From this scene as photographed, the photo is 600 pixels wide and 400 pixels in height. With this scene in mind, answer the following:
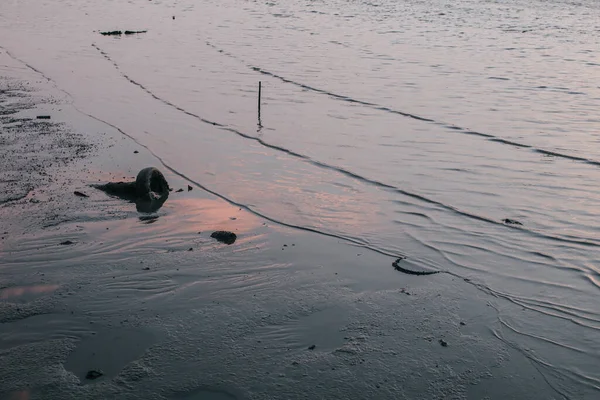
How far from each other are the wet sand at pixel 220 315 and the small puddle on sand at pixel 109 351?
0.05ft

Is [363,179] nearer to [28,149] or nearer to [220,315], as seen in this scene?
[220,315]

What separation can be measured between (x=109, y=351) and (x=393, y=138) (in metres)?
10.1

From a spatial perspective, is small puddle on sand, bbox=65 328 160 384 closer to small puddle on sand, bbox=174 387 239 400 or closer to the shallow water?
small puddle on sand, bbox=174 387 239 400

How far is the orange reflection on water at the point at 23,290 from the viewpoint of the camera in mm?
6531

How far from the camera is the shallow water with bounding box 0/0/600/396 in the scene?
812cm

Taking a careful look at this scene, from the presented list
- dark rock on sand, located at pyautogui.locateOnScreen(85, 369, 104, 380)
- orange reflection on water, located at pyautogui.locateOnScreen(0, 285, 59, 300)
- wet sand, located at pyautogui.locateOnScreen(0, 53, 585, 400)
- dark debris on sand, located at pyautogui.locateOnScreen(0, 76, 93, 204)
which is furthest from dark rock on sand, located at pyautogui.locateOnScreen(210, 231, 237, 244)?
dark rock on sand, located at pyautogui.locateOnScreen(85, 369, 104, 380)

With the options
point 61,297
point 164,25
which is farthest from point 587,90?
point 164,25

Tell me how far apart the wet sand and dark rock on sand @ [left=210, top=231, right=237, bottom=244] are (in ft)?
0.42

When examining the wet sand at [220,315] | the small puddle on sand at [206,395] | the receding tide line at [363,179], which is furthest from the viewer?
the receding tide line at [363,179]

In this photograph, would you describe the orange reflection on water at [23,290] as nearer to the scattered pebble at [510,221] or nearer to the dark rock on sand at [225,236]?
the dark rock on sand at [225,236]

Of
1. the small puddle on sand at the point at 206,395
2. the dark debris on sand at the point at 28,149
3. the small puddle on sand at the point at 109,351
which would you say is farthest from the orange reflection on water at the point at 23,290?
the dark debris on sand at the point at 28,149

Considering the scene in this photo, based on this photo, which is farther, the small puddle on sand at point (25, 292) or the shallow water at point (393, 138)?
the shallow water at point (393, 138)

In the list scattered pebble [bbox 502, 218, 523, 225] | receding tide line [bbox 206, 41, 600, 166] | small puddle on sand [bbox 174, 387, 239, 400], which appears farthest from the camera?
receding tide line [bbox 206, 41, 600, 166]

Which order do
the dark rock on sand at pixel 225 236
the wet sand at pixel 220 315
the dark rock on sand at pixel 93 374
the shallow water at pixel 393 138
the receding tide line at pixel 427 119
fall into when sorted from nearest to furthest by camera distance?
1. the dark rock on sand at pixel 93 374
2. the wet sand at pixel 220 315
3. the shallow water at pixel 393 138
4. the dark rock on sand at pixel 225 236
5. the receding tide line at pixel 427 119
